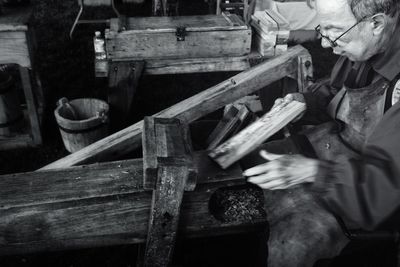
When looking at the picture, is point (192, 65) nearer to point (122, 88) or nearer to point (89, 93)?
point (122, 88)

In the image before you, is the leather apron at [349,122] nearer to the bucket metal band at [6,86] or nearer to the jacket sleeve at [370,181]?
the jacket sleeve at [370,181]

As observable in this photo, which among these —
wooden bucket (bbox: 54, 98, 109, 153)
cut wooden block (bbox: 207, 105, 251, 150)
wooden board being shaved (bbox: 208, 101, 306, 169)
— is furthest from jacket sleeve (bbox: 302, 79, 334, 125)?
wooden bucket (bbox: 54, 98, 109, 153)

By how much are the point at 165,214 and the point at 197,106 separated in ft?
3.76

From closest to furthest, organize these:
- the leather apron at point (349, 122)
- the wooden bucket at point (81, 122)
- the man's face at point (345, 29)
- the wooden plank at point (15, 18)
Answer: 1. the man's face at point (345, 29)
2. the leather apron at point (349, 122)
3. the wooden plank at point (15, 18)
4. the wooden bucket at point (81, 122)

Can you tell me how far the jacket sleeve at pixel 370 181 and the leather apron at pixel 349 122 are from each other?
19.1 inches

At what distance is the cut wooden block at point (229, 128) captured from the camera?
310 cm

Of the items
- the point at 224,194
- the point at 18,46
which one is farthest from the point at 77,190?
the point at 18,46

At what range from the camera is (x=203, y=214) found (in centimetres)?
247

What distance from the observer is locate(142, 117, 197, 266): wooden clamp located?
2033mm

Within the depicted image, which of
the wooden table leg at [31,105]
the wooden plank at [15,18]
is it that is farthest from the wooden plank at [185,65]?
the wooden plank at [15,18]

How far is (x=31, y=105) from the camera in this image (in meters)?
4.32

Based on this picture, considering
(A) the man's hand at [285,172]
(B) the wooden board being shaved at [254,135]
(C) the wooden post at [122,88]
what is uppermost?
(A) the man's hand at [285,172]

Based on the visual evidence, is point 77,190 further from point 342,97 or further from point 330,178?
point 342,97

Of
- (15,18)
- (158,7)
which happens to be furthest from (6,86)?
(158,7)
